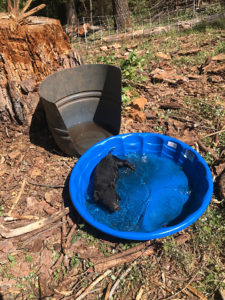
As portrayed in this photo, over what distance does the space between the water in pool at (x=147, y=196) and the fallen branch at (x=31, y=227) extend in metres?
0.35

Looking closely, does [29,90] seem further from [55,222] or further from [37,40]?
[55,222]

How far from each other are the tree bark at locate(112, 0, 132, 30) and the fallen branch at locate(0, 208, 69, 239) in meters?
7.55

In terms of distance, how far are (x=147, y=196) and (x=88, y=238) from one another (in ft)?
2.88

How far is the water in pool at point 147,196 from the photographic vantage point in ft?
8.55

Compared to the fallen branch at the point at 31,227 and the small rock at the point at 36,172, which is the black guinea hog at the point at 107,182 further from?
the small rock at the point at 36,172

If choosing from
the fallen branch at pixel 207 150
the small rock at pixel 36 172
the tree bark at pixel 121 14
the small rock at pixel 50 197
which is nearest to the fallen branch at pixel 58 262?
the small rock at pixel 50 197

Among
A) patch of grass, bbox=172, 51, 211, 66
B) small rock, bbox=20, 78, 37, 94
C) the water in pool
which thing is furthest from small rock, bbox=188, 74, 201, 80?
small rock, bbox=20, 78, 37, 94

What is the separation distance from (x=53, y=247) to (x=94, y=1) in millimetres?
12515

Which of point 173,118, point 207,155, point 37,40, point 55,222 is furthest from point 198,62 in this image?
point 55,222

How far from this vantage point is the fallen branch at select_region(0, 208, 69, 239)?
8.12ft

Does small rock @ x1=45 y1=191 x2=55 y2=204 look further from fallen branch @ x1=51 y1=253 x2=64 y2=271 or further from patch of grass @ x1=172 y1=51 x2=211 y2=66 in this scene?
patch of grass @ x1=172 y1=51 x2=211 y2=66

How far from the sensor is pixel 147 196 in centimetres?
288

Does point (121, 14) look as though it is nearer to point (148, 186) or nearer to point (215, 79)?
point (215, 79)

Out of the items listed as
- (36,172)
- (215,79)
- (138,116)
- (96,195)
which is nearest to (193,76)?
(215,79)
